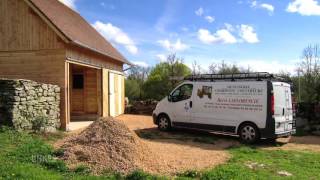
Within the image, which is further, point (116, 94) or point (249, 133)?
point (116, 94)

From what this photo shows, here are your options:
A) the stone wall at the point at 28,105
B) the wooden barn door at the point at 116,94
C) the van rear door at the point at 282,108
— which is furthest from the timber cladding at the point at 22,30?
the van rear door at the point at 282,108

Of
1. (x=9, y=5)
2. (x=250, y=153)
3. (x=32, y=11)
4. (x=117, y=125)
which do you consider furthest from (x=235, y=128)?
(x=9, y=5)

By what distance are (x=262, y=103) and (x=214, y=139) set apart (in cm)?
215

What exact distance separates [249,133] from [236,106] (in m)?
1.01

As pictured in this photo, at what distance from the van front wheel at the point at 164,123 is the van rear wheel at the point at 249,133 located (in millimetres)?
3093

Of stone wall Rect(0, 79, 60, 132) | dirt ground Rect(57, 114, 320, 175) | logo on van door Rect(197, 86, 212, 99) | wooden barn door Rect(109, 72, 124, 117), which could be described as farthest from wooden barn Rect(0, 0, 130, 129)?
logo on van door Rect(197, 86, 212, 99)

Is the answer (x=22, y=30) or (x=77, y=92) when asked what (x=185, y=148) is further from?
(x=77, y=92)

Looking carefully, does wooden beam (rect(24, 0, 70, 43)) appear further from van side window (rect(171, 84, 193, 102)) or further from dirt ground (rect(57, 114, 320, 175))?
van side window (rect(171, 84, 193, 102))

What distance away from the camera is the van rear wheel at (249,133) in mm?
12750

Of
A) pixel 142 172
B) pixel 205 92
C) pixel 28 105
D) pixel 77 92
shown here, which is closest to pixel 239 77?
pixel 205 92

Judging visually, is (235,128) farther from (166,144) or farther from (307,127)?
(307,127)

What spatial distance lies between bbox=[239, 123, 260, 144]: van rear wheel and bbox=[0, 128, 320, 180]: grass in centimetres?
144

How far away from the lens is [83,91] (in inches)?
821

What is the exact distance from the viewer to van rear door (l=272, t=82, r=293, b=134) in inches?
497
